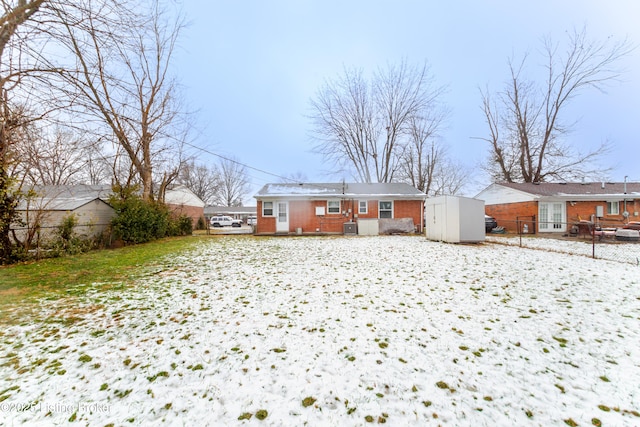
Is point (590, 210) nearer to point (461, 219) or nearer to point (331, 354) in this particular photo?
point (461, 219)

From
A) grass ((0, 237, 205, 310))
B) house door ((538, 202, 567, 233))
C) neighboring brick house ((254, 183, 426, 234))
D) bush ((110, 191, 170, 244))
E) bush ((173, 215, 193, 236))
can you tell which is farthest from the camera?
bush ((173, 215, 193, 236))

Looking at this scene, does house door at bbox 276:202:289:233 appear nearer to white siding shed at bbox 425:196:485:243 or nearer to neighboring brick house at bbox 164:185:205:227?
white siding shed at bbox 425:196:485:243

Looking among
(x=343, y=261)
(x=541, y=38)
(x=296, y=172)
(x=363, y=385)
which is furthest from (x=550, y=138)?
(x=296, y=172)

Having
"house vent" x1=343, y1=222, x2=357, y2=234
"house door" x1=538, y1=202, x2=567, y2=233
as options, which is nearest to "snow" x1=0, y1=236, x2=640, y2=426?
"house vent" x1=343, y1=222, x2=357, y2=234

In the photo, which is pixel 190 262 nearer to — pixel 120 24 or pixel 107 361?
pixel 107 361

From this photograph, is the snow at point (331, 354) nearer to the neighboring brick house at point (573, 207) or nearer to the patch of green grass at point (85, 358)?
the patch of green grass at point (85, 358)

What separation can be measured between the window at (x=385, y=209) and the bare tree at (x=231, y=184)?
3566cm

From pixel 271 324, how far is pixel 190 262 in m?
5.44

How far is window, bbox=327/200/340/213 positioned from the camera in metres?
17.1

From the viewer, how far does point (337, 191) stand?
17.7m

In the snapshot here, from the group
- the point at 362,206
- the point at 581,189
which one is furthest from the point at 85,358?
the point at 581,189

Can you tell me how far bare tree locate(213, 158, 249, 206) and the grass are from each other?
39203 millimetres

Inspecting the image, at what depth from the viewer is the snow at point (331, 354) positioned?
81.3 inches

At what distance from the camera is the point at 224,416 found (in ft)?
6.53
